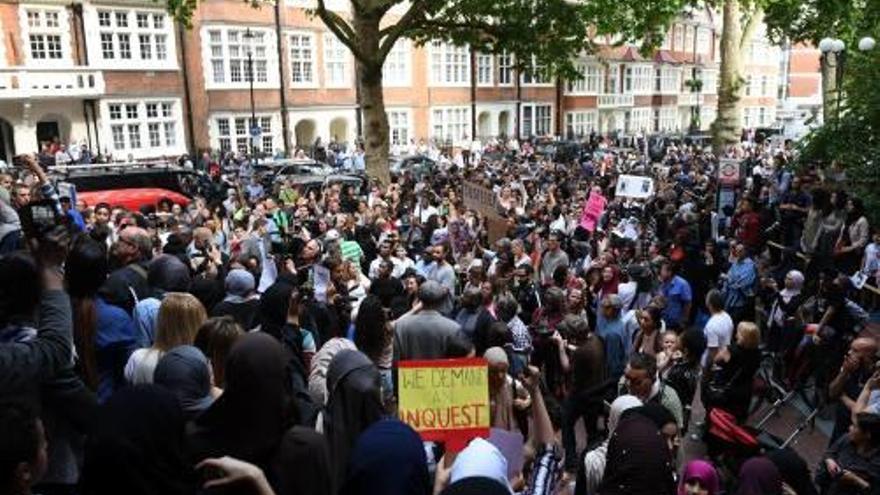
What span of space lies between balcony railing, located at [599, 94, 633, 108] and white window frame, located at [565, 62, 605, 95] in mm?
739

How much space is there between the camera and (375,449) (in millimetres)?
2859

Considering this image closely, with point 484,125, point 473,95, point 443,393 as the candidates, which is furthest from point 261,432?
point 484,125

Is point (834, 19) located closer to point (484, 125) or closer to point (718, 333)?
point (718, 333)

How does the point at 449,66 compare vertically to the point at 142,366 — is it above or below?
above

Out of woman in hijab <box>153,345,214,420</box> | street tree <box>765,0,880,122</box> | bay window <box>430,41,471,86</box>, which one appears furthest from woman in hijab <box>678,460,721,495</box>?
bay window <box>430,41,471,86</box>

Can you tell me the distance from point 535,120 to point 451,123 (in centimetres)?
849

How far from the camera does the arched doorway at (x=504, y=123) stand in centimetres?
4791

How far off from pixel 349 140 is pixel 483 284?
106 ft

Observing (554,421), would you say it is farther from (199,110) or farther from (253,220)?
(199,110)

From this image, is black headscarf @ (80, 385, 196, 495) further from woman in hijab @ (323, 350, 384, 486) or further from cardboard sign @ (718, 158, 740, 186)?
cardboard sign @ (718, 158, 740, 186)

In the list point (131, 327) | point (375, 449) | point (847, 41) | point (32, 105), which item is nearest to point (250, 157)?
point (32, 105)

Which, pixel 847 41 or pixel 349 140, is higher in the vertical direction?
pixel 847 41

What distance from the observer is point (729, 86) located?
26000 millimetres

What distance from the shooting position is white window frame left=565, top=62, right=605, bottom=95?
173 feet
